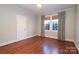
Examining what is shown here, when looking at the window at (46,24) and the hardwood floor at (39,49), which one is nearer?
the hardwood floor at (39,49)

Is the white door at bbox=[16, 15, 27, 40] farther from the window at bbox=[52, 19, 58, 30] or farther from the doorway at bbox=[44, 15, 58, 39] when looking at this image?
the window at bbox=[52, 19, 58, 30]

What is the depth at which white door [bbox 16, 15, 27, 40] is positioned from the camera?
3.65 metres

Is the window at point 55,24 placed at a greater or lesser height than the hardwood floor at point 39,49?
greater

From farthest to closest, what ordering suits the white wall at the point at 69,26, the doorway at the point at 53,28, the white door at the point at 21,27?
1. the doorway at the point at 53,28
2. the white door at the point at 21,27
3. the white wall at the point at 69,26

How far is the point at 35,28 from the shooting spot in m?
4.77

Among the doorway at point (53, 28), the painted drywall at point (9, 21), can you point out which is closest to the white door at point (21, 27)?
the painted drywall at point (9, 21)

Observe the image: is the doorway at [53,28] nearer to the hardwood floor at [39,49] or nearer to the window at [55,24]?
the window at [55,24]

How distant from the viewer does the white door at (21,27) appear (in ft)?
12.0

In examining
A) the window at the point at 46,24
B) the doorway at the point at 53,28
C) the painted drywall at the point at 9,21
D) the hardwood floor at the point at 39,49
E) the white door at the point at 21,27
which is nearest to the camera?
the hardwood floor at the point at 39,49

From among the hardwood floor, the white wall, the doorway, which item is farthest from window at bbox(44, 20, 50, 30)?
the hardwood floor

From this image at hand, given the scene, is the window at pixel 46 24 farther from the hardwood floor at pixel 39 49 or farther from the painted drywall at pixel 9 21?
the hardwood floor at pixel 39 49

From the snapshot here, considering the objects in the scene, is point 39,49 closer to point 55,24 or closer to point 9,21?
point 9,21

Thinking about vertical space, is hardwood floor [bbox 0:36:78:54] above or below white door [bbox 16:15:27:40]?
below
